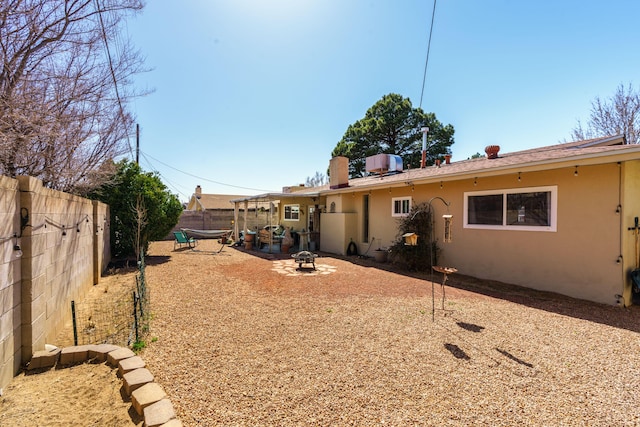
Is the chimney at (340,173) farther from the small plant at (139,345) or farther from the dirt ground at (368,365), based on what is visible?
the small plant at (139,345)

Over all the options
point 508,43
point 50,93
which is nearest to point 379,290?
point 50,93

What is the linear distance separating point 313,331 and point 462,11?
9.22 metres

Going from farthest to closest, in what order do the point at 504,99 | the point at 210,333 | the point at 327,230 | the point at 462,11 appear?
the point at 327,230 < the point at 504,99 < the point at 462,11 < the point at 210,333

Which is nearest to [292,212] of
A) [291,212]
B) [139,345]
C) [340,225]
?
[291,212]

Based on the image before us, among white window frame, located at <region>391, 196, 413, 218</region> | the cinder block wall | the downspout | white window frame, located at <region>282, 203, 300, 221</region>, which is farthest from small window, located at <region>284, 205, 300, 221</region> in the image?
the downspout

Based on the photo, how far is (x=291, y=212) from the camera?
57.0 feet

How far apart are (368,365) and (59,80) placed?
265 inches

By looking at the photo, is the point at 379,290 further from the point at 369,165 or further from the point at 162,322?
the point at 369,165

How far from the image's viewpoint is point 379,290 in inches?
268

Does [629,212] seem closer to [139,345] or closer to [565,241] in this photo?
[565,241]

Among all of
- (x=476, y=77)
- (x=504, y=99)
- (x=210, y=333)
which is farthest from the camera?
(x=504, y=99)

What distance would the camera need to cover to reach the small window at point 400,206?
404 inches

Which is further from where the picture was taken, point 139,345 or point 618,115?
point 618,115

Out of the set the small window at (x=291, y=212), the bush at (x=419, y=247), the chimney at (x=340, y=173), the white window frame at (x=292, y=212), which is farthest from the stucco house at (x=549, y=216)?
the small window at (x=291, y=212)
